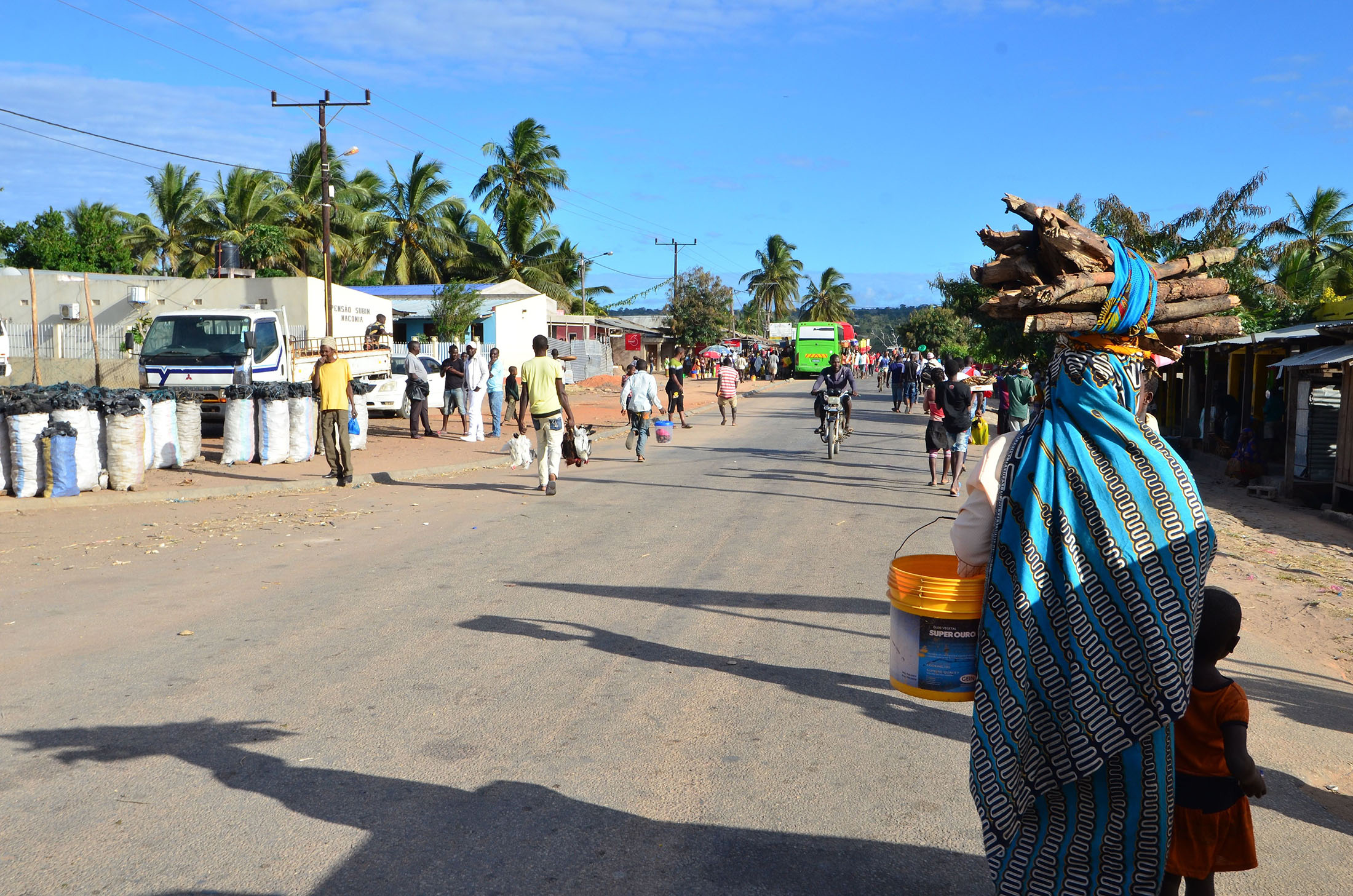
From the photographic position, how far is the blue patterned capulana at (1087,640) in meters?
2.60

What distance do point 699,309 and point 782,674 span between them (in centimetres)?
5764

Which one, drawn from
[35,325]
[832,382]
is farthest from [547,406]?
[35,325]

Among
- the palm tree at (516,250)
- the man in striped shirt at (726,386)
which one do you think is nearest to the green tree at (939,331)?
the palm tree at (516,250)

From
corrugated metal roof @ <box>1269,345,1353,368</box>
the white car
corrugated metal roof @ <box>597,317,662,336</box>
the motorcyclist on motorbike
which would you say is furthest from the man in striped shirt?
corrugated metal roof @ <box>597,317,662,336</box>

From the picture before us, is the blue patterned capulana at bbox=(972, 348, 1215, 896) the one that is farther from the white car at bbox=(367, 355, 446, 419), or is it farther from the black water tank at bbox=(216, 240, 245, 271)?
the black water tank at bbox=(216, 240, 245, 271)

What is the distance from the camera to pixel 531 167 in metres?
53.4

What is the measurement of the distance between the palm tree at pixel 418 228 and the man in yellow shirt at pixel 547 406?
38.0 metres

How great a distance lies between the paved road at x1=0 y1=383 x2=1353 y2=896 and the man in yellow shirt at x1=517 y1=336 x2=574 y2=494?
303 centimetres

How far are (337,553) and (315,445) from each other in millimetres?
8370

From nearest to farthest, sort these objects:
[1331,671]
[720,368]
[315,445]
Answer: [1331,671] → [315,445] → [720,368]

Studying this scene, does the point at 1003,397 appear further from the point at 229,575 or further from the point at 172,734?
the point at 172,734

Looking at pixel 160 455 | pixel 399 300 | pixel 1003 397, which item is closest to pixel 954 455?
pixel 1003 397

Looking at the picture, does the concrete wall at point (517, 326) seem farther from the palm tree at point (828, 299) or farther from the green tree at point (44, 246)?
the palm tree at point (828, 299)

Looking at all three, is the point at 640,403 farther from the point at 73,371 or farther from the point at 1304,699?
the point at 73,371
